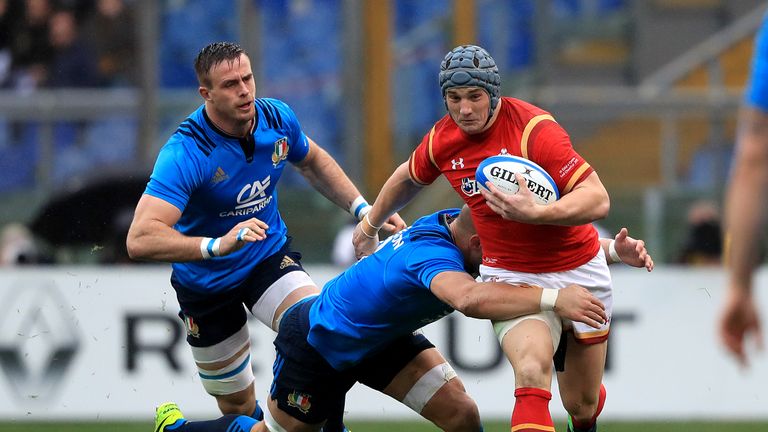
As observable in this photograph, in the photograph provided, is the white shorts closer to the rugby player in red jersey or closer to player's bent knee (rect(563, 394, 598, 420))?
the rugby player in red jersey

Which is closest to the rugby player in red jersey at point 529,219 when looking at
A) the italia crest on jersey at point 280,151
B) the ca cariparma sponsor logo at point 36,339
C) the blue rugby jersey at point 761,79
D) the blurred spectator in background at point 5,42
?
the italia crest on jersey at point 280,151

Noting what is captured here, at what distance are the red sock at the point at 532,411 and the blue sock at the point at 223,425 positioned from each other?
1.47 metres

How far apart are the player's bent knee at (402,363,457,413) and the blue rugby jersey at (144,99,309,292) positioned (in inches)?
47.6

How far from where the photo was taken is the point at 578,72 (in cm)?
1233

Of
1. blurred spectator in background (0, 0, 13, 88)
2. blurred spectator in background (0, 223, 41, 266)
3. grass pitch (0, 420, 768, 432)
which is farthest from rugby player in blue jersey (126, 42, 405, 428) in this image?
blurred spectator in background (0, 0, 13, 88)

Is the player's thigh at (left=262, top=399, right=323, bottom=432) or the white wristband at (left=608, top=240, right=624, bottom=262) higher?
the white wristband at (left=608, top=240, right=624, bottom=262)

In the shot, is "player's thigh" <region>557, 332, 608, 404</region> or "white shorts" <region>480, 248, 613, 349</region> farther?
"player's thigh" <region>557, 332, 608, 404</region>

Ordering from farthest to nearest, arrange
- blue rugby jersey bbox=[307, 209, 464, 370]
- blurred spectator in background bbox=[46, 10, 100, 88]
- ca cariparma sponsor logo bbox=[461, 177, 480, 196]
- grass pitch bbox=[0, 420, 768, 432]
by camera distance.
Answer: blurred spectator in background bbox=[46, 10, 100, 88]
grass pitch bbox=[0, 420, 768, 432]
ca cariparma sponsor logo bbox=[461, 177, 480, 196]
blue rugby jersey bbox=[307, 209, 464, 370]

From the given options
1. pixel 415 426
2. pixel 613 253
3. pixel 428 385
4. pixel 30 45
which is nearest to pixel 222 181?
pixel 428 385

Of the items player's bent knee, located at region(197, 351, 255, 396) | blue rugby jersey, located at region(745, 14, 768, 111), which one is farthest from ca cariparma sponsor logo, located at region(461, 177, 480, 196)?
blue rugby jersey, located at region(745, 14, 768, 111)

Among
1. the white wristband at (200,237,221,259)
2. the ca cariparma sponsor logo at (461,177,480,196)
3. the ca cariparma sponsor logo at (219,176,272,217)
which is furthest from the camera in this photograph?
the ca cariparma sponsor logo at (219,176,272,217)

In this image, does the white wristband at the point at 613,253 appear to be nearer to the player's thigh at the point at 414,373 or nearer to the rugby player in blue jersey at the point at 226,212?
the player's thigh at the point at 414,373

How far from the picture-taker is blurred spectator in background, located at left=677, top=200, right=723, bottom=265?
10.9m

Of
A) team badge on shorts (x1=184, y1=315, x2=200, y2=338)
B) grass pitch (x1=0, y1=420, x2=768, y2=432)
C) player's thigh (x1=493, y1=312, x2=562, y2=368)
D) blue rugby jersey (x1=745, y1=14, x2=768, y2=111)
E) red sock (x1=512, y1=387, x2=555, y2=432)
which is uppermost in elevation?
blue rugby jersey (x1=745, y1=14, x2=768, y2=111)
